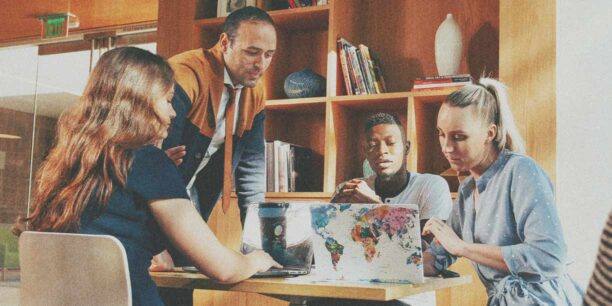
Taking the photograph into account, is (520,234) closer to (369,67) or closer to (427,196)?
(427,196)

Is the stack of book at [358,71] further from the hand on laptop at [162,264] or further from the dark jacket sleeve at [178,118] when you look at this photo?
the hand on laptop at [162,264]

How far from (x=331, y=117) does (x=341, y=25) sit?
495 mm

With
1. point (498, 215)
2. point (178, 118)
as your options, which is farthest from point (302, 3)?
point (498, 215)

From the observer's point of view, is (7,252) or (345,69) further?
(7,252)

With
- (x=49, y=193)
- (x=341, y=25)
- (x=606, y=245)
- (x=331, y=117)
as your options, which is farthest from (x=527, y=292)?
(x=341, y=25)

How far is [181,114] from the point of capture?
231 centimetres

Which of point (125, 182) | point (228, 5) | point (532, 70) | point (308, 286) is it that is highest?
point (228, 5)

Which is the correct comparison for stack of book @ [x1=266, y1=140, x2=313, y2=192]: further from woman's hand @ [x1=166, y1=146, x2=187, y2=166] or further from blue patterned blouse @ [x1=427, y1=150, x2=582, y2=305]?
blue patterned blouse @ [x1=427, y1=150, x2=582, y2=305]

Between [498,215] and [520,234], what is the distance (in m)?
0.08

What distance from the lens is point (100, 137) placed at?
4.80ft

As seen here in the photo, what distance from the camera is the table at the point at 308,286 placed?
55.8 inches

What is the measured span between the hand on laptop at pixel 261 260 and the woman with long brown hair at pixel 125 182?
0.19 feet

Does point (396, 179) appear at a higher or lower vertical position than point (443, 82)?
lower

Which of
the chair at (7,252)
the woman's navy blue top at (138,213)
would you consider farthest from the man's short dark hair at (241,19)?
the chair at (7,252)
